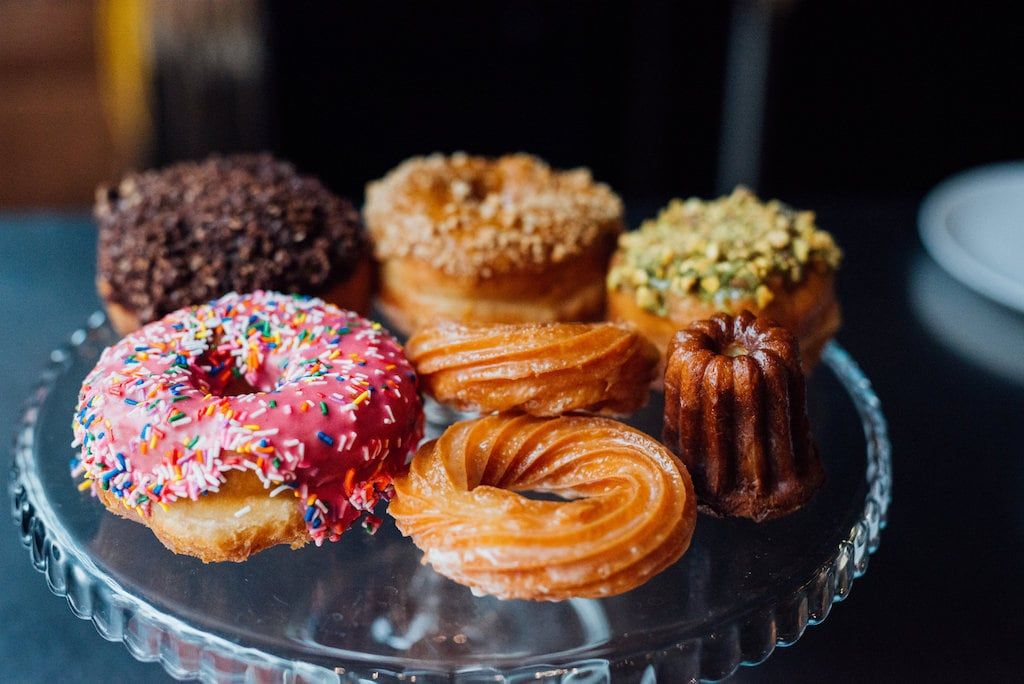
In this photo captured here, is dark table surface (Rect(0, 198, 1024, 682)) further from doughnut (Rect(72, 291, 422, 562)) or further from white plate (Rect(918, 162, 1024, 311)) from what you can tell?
doughnut (Rect(72, 291, 422, 562))

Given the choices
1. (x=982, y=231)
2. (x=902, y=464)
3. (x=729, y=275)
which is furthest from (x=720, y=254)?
(x=982, y=231)

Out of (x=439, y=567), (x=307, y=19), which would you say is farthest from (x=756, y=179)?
(x=439, y=567)

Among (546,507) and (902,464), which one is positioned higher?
(546,507)

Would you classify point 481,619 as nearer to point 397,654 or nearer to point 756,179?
point 397,654

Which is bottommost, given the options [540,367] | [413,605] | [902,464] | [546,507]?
[902,464]

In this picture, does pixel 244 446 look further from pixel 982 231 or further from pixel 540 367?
pixel 982 231

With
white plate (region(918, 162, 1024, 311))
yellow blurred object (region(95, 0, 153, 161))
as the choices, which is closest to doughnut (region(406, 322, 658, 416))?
white plate (region(918, 162, 1024, 311))

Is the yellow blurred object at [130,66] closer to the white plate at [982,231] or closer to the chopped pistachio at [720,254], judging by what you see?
the chopped pistachio at [720,254]
